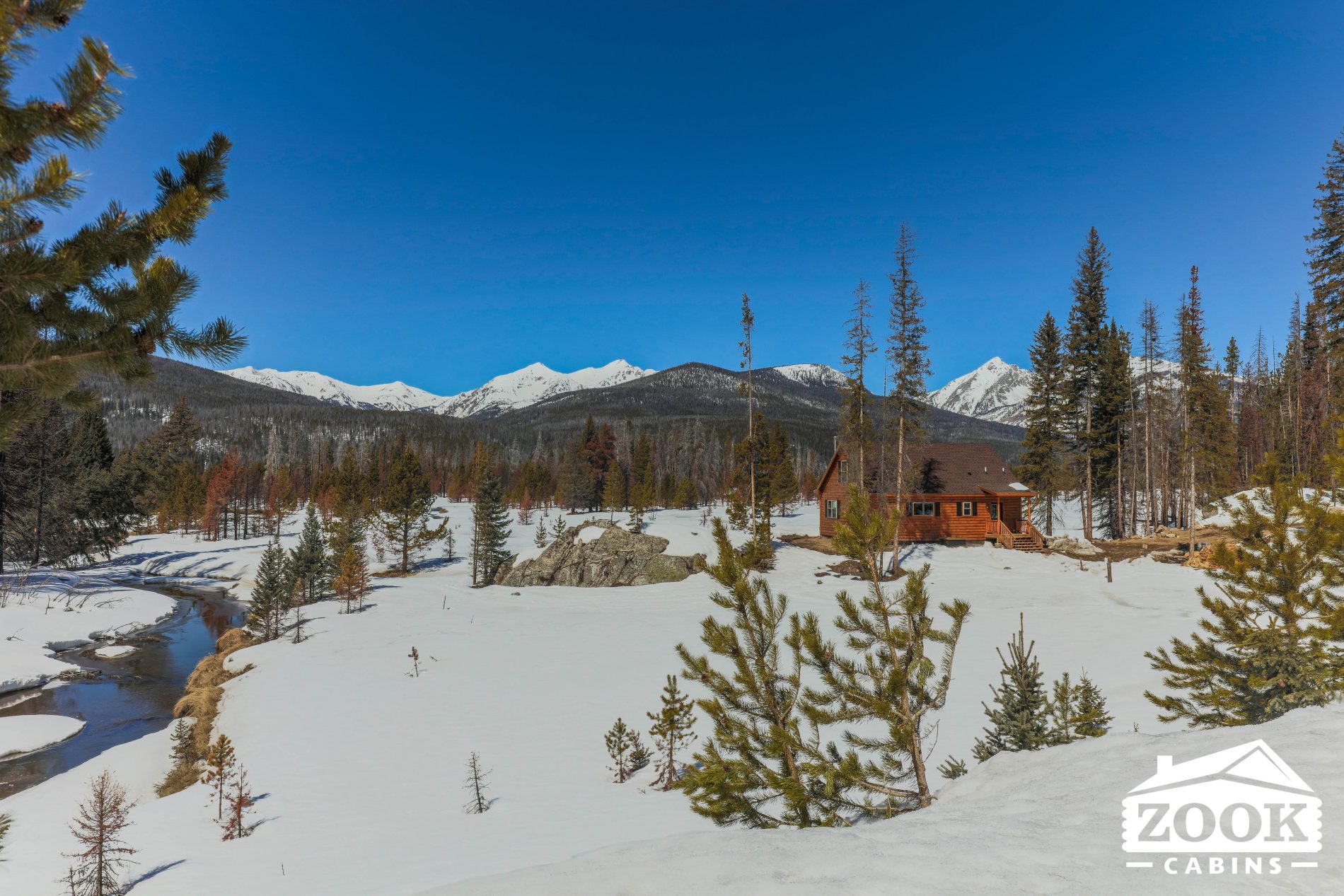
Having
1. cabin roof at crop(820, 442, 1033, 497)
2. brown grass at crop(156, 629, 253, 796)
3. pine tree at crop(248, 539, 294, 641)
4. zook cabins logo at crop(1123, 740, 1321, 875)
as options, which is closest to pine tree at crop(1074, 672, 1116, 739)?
zook cabins logo at crop(1123, 740, 1321, 875)

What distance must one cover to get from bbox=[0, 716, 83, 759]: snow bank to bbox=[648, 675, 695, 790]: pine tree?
18167 mm

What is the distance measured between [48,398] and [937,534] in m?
38.2

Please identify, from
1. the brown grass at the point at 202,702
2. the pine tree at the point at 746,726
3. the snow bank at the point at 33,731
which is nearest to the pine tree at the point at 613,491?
the brown grass at the point at 202,702

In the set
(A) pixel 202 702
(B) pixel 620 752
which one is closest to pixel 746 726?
(B) pixel 620 752

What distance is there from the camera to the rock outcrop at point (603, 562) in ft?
111

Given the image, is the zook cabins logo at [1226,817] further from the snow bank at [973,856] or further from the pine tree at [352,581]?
the pine tree at [352,581]

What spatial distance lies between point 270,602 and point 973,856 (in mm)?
31630

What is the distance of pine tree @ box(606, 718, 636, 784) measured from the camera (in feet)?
40.9

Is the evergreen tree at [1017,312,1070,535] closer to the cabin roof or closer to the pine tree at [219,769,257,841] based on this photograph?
the cabin roof

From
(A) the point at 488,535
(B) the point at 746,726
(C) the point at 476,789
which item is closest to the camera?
(B) the point at 746,726

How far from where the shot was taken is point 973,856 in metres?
3.99

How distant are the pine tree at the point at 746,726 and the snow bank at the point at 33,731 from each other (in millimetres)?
22226

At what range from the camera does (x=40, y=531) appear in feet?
119

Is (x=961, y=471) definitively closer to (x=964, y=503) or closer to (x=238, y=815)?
(x=964, y=503)
